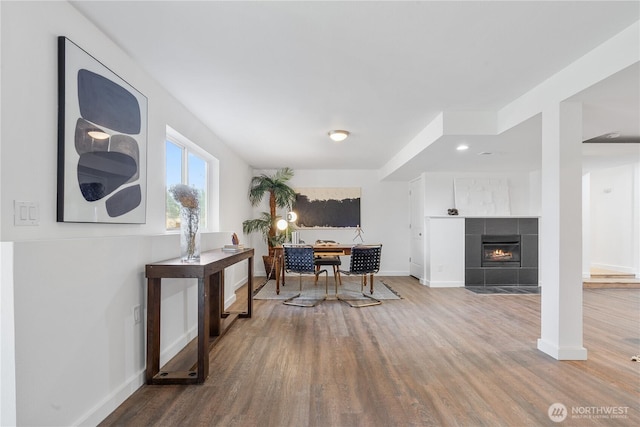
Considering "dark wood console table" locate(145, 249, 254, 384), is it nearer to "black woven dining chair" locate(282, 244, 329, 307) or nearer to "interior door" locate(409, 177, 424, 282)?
"black woven dining chair" locate(282, 244, 329, 307)

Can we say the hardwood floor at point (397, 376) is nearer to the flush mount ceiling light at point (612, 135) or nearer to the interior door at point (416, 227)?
the flush mount ceiling light at point (612, 135)

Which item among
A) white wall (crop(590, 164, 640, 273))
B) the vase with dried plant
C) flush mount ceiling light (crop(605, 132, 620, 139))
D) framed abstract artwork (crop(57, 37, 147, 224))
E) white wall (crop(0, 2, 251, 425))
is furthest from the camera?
white wall (crop(590, 164, 640, 273))

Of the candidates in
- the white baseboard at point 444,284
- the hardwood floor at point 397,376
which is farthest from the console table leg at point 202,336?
the white baseboard at point 444,284

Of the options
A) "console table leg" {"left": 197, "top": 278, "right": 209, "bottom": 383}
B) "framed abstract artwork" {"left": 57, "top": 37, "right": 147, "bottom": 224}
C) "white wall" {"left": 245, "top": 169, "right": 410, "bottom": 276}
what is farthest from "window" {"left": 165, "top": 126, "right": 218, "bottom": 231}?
"white wall" {"left": 245, "top": 169, "right": 410, "bottom": 276}

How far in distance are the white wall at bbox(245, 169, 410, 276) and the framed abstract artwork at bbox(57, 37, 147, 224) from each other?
192 inches

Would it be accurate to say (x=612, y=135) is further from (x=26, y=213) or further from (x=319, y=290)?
(x=26, y=213)

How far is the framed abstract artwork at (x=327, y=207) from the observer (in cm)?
721

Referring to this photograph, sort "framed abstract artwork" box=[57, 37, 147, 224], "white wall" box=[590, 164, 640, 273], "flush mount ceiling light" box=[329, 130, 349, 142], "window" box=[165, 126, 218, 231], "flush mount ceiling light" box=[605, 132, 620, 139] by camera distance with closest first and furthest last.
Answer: "framed abstract artwork" box=[57, 37, 147, 224] < "window" box=[165, 126, 218, 231] < "flush mount ceiling light" box=[605, 132, 620, 139] < "flush mount ceiling light" box=[329, 130, 349, 142] < "white wall" box=[590, 164, 640, 273]

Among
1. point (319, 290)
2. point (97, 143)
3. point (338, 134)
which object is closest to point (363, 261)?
point (319, 290)

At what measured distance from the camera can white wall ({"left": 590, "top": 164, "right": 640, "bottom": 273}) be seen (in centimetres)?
666

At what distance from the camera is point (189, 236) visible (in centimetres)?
266

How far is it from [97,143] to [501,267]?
660 centimetres

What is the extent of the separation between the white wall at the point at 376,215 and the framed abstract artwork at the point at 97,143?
4.89 metres

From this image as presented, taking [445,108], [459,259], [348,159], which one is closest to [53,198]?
[445,108]
